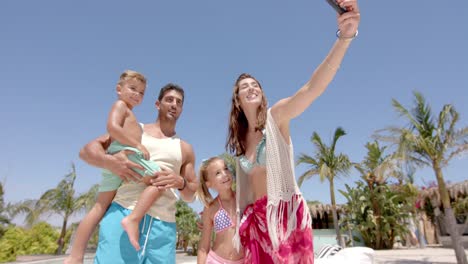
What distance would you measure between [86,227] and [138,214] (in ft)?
1.28

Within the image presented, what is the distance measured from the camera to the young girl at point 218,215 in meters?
2.28

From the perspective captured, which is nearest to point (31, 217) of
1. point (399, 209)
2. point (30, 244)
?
point (30, 244)

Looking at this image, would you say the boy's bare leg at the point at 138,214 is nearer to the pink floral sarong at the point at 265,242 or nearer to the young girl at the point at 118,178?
the young girl at the point at 118,178

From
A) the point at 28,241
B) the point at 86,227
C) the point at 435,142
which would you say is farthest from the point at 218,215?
the point at 28,241

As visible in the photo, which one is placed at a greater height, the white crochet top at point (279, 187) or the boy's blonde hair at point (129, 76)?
the boy's blonde hair at point (129, 76)

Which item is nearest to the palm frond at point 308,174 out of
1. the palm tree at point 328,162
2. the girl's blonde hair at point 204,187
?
the palm tree at point 328,162

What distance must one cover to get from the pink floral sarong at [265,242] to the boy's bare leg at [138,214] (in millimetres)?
554

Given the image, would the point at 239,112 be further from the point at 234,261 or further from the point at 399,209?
the point at 399,209

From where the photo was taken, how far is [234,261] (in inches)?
87.7

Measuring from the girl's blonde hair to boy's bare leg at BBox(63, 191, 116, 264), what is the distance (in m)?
0.79

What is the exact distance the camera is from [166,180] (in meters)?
1.96

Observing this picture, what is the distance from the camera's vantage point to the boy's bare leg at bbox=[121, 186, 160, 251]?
70.2 inches

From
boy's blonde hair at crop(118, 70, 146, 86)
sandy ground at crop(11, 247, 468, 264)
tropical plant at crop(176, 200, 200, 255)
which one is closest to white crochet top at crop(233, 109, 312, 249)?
boy's blonde hair at crop(118, 70, 146, 86)

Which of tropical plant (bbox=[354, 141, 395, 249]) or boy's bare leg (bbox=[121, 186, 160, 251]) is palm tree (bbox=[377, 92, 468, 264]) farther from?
boy's bare leg (bbox=[121, 186, 160, 251])
